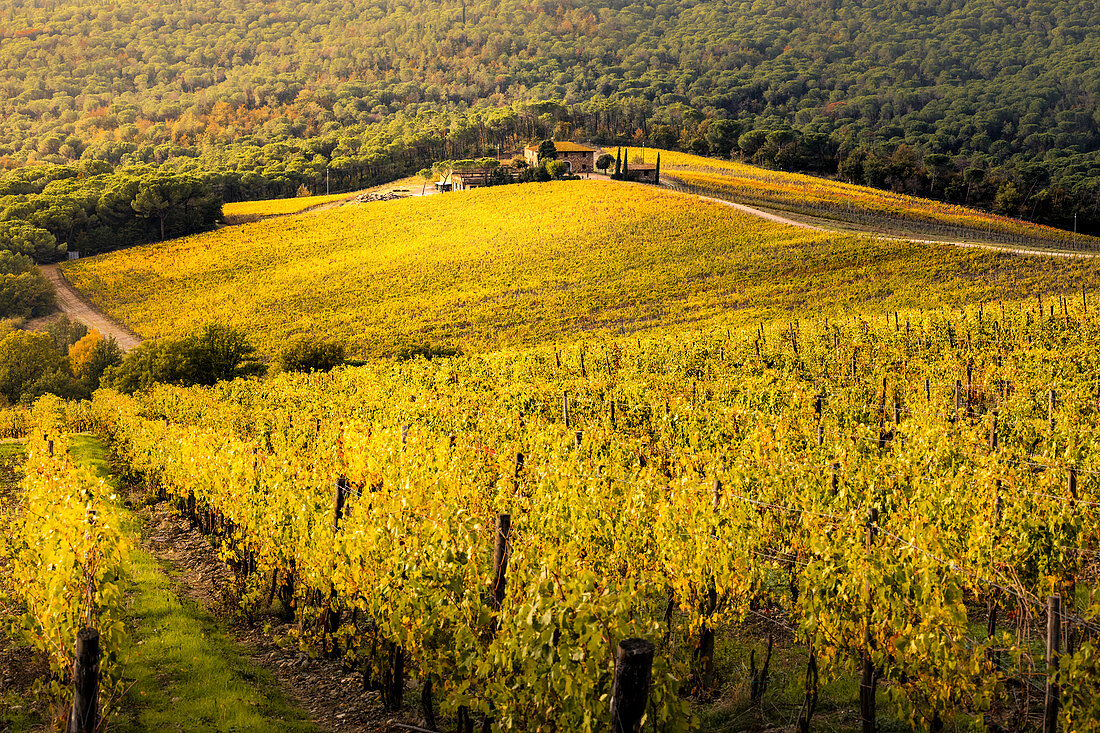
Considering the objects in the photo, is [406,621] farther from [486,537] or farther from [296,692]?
[296,692]

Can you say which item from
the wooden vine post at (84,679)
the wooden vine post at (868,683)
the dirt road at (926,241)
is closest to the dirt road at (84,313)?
the dirt road at (926,241)

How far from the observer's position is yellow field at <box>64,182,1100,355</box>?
51.5 meters

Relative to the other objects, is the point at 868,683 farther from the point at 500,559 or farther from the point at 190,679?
the point at 190,679

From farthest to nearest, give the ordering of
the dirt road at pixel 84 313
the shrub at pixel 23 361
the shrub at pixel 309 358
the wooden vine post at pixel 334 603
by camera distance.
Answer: the dirt road at pixel 84 313 < the shrub at pixel 23 361 < the shrub at pixel 309 358 < the wooden vine post at pixel 334 603

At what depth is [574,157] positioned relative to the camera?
110125 mm

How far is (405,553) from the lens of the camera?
342 inches

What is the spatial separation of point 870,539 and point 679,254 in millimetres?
59811

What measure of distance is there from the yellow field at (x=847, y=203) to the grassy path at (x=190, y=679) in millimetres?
66108

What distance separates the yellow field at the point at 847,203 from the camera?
68750 mm

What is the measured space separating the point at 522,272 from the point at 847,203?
34473 mm

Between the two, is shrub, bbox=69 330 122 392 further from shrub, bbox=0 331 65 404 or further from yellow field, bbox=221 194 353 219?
yellow field, bbox=221 194 353 219

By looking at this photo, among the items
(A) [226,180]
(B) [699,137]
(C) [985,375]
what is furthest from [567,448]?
(B) [699,137]

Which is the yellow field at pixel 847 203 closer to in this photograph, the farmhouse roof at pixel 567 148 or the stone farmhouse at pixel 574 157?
the stone farmhouse at pixel 574 157

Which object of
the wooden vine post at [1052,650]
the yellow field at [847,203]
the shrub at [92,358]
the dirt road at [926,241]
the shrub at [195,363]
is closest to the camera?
the wooden vine post at [1052,650]
